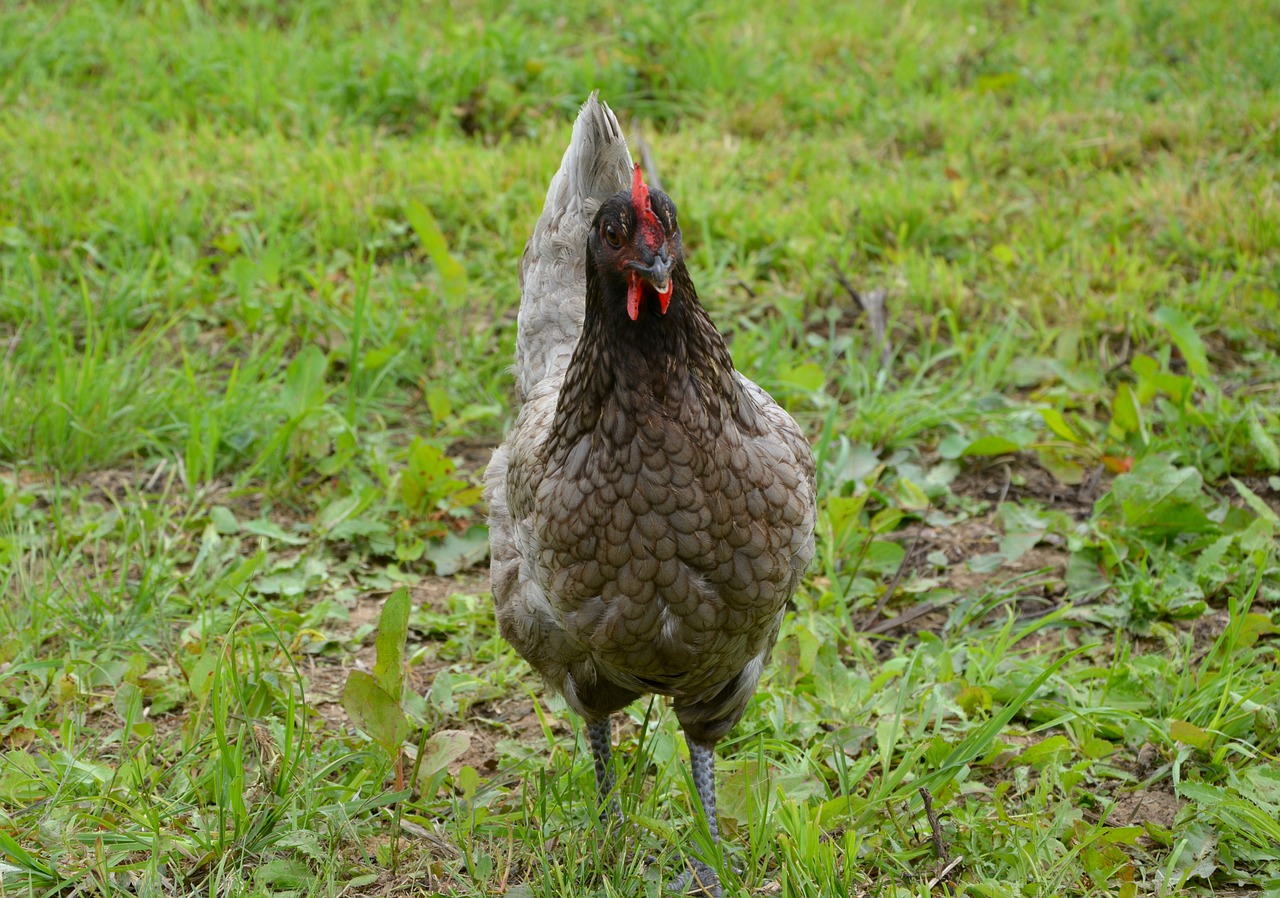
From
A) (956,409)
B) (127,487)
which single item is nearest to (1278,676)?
(956,409)

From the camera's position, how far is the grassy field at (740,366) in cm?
273

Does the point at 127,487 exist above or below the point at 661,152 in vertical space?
below

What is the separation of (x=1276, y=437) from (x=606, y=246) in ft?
9.25

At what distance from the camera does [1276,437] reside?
3.93 meters

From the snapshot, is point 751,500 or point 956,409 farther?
point 956,409

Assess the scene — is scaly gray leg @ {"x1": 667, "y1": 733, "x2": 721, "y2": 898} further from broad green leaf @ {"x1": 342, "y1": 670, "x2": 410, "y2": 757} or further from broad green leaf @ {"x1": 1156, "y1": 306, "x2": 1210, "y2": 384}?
broad green leaf @ {"x1": 1156, "y1": 306, "x2": 1210, "y2": 384}

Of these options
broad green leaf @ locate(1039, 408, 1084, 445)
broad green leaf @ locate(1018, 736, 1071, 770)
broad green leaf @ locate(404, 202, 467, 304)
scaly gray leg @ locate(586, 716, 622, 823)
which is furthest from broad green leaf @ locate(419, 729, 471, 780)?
broad green leaf @ locate(1039, 408, 1084, 445)

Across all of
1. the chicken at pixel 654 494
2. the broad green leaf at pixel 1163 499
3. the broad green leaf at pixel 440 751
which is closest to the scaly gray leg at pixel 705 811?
the chicken at pixel 654 494

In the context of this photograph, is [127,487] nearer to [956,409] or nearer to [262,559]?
[262,559]

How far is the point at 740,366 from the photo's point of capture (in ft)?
14.8

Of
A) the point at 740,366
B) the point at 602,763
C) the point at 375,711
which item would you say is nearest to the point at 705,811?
the point at 602,763

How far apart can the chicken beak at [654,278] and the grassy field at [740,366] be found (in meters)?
1.17

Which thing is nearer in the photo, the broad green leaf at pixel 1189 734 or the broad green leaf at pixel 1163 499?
the broad green leaf at pixel 1189 734

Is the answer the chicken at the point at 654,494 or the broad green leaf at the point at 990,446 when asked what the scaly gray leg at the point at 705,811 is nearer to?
the chicken at the point at 654,494
